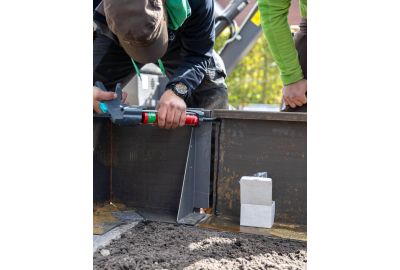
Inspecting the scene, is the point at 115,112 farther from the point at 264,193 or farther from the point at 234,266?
the point at 234,266

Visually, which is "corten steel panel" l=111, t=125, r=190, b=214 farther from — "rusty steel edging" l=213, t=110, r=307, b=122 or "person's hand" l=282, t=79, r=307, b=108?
"person's hand" l=282, t=79, r=307, b=108

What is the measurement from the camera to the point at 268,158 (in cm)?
165

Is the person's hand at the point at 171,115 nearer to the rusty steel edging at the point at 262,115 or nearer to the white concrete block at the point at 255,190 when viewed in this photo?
the rusty steel edging at the point at 262,115

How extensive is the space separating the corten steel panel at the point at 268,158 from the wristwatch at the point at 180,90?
20 cm

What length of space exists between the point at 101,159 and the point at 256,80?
6.25m

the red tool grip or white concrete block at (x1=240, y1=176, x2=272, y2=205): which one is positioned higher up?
the red tool grip

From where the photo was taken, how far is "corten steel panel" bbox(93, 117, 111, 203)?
1797 mm

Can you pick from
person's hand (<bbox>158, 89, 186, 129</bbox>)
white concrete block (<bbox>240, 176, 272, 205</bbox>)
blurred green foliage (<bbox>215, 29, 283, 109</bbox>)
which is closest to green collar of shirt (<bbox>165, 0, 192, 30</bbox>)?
person's hand (<bbox>158, 89, 186, 129</bbox>)

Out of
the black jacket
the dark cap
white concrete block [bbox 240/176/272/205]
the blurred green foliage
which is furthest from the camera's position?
the blurred green foliage

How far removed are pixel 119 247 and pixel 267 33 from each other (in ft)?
3.28

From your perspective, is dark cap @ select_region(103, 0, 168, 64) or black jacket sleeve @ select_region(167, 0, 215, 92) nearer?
dark cap @ select_region(103, 0, 168, 64)

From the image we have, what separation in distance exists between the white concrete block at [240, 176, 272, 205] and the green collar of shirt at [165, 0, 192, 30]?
25.1 inches

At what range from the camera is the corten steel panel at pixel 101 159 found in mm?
1797
